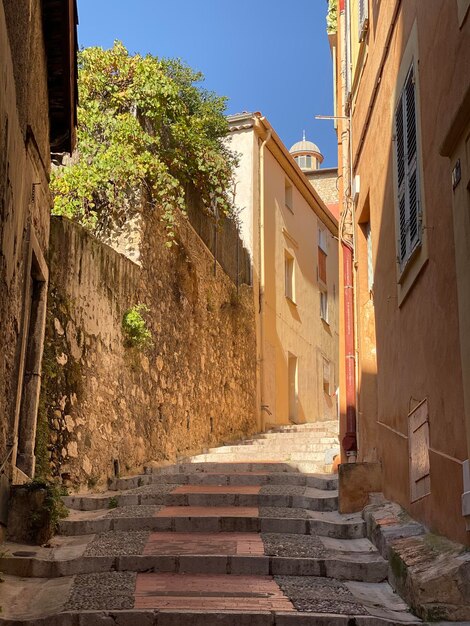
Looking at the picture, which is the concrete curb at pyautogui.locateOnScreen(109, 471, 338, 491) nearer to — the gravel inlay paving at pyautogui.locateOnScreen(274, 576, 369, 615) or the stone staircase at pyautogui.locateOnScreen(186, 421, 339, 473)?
the stone staircase at pyautogui.locateOnScreen(186, 421, 339, 473)

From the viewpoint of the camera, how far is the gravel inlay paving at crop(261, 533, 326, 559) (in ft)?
17.6

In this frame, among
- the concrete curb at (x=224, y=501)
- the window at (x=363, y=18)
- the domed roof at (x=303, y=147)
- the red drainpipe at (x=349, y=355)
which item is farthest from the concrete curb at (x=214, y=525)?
the domed roof at (x=303, y=147)

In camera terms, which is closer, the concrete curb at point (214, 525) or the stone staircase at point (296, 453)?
the concrete curb at point (214, 525)

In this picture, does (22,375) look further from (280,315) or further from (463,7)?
(280,315)

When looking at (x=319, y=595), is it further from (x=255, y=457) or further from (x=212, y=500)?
(x=255, y=457)

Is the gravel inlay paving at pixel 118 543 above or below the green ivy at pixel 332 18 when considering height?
below

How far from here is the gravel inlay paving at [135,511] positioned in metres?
6.61

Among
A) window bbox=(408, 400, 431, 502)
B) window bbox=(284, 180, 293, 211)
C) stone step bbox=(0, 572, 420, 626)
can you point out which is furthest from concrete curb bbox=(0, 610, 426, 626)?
window bbox=(284, 180, 293, 211)

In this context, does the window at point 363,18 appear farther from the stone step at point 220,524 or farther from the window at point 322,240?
the window at point 322,240

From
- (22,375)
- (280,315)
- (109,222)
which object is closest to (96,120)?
(109,222)

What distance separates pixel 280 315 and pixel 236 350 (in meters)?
3.28

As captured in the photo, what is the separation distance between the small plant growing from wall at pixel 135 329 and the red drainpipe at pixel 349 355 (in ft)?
8.24

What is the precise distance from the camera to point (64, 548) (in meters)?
5.68

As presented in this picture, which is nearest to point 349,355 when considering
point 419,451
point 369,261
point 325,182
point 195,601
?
point 369,261
